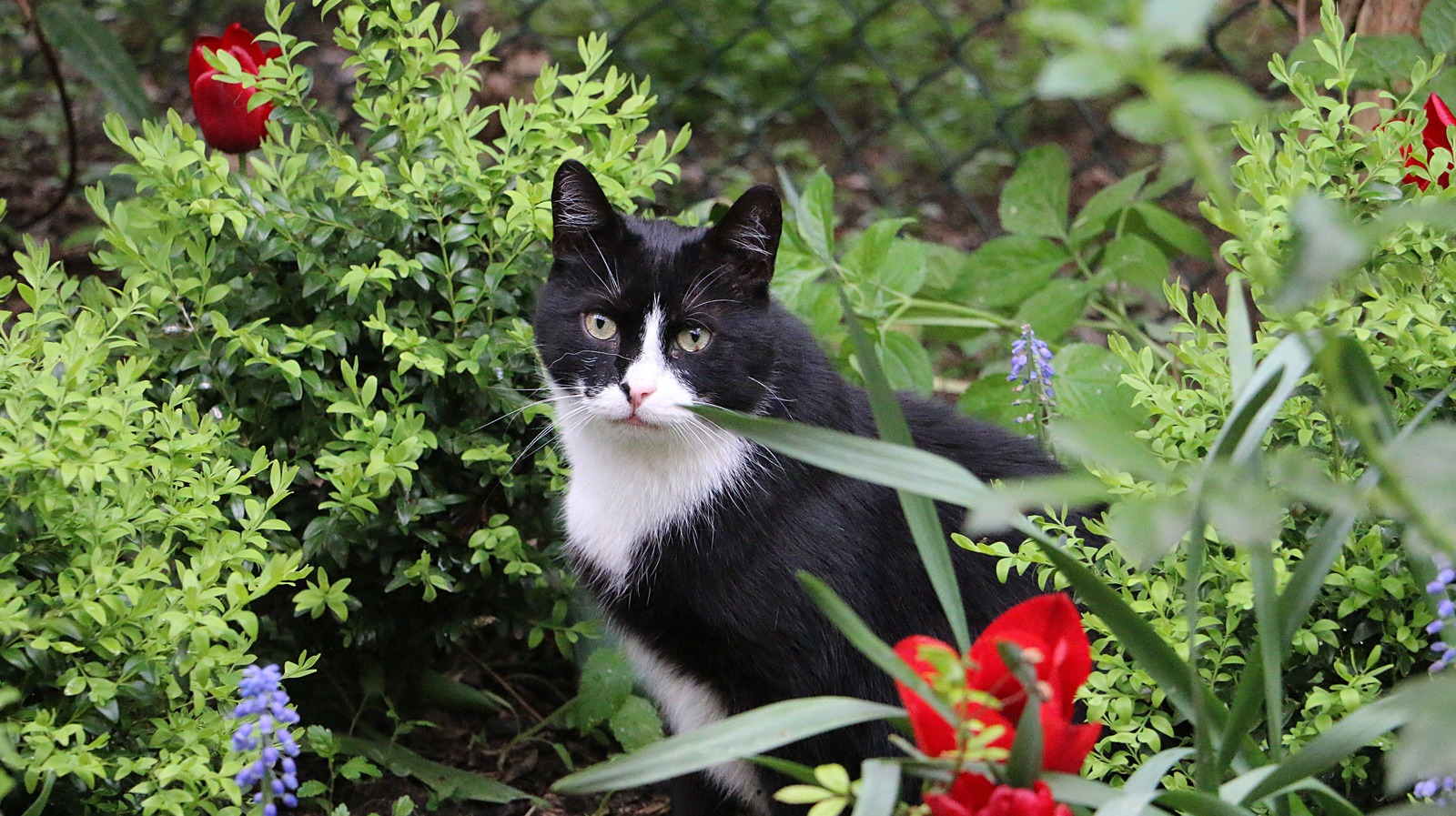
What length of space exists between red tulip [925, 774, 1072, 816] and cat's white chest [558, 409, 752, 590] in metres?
0.72

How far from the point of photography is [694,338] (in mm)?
1771

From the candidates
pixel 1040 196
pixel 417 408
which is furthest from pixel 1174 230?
pixel 417 408

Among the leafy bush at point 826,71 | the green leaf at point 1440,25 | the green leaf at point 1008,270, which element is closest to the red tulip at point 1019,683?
the green leaf at point 1440,25

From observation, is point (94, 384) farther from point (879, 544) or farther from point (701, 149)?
point (701, 149)

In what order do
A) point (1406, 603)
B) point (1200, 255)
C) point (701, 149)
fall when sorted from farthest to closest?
point (701, 149) < point (1200, 255) < point (1406, 603)

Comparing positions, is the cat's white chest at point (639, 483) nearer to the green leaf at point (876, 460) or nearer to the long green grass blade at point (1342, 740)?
the green leaf at point (876, 460)

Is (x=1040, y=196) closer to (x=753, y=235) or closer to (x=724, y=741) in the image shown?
(x=753, y=235)

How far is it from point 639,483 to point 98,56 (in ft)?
5.83

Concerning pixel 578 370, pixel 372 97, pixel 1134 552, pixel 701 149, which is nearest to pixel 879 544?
pixel 578 370

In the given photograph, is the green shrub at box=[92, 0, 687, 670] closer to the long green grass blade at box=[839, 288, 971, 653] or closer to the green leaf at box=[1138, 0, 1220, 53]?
the long green grass blade at box=[839, 288, 971, 653]

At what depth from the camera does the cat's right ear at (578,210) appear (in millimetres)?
1734

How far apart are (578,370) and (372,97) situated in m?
0.68

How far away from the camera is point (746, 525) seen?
1.69m

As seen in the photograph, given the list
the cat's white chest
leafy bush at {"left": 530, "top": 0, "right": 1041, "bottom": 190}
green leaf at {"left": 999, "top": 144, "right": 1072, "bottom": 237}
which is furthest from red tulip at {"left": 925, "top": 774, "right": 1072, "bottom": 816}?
leafy bush at {"left": 530, "top": 0, "right": 1041, "bottom": 190}
